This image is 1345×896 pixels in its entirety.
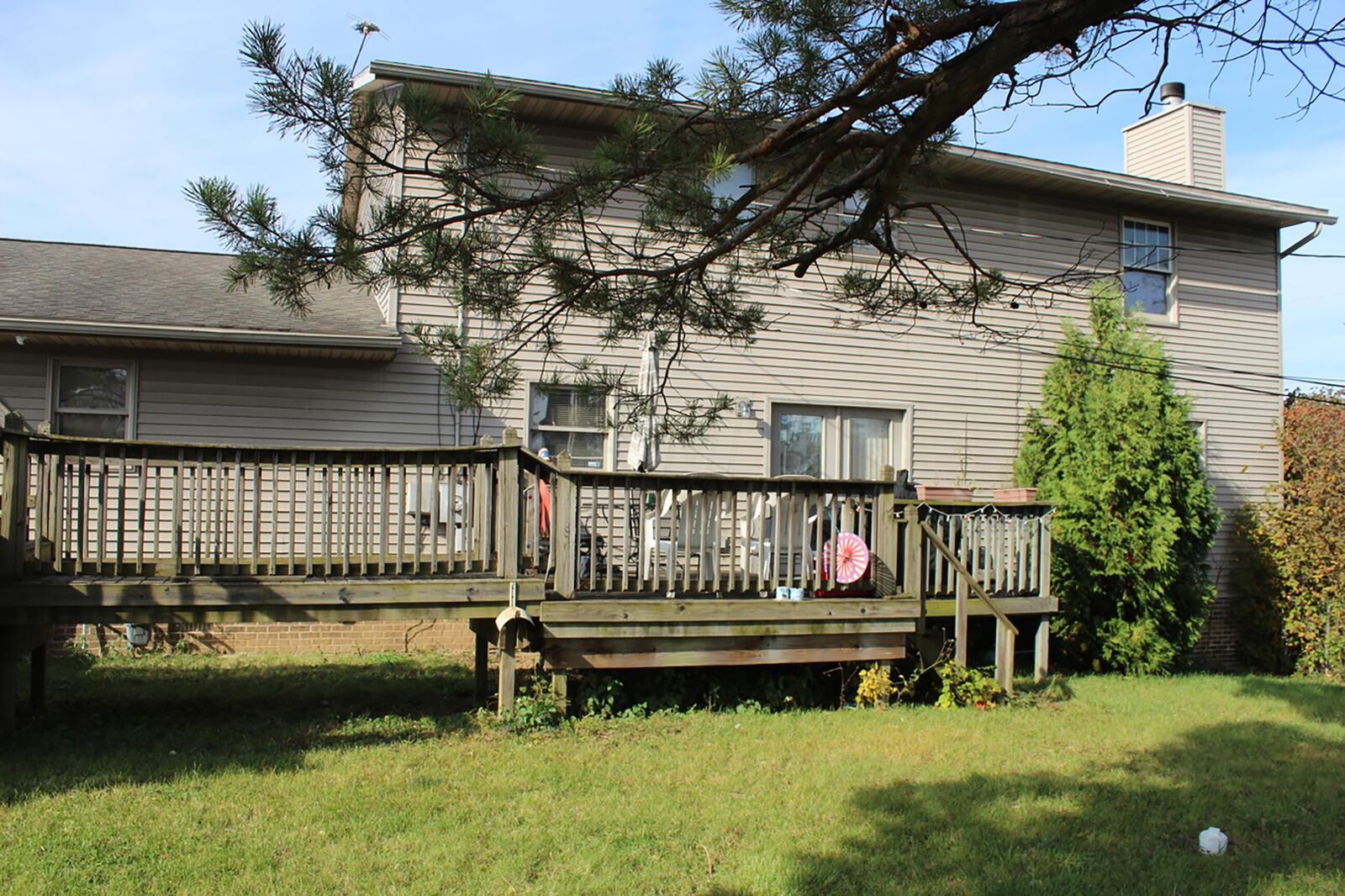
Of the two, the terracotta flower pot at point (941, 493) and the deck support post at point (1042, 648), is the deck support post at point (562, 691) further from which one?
the deck support post at point (1042, 648)

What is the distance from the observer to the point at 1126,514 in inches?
459

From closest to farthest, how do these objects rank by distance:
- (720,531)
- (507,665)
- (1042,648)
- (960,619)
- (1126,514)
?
(507,665) → (720,531) → (960,619) → (1042,648) → (1126,514)

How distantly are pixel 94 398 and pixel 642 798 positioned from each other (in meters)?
7.52

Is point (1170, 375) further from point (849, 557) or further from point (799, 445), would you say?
point (849, 557)

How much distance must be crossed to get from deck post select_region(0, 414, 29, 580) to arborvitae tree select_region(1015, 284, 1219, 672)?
9856 millimetres

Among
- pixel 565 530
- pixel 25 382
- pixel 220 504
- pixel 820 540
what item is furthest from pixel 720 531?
pixel 25 382

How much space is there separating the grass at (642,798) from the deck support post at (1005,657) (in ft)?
2.00

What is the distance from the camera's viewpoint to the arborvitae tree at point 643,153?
12.4 feet

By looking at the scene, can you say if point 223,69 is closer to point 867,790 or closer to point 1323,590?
point 867,790

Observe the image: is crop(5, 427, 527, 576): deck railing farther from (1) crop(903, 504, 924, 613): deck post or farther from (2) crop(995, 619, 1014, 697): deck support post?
(2) crop(995, 619, 1014, 697): deck support post

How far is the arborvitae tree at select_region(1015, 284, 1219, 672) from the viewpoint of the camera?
38.0ft

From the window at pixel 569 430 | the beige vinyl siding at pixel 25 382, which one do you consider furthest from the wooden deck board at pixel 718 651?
the beige vinyl siding at pixel 25 382

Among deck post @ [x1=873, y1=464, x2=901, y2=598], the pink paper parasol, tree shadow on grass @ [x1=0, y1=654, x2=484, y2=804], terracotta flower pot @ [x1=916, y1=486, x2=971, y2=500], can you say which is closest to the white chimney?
terracotta flower pot @ [x1=916, y1=486, x2=971, y2=500]

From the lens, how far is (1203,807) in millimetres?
6098
